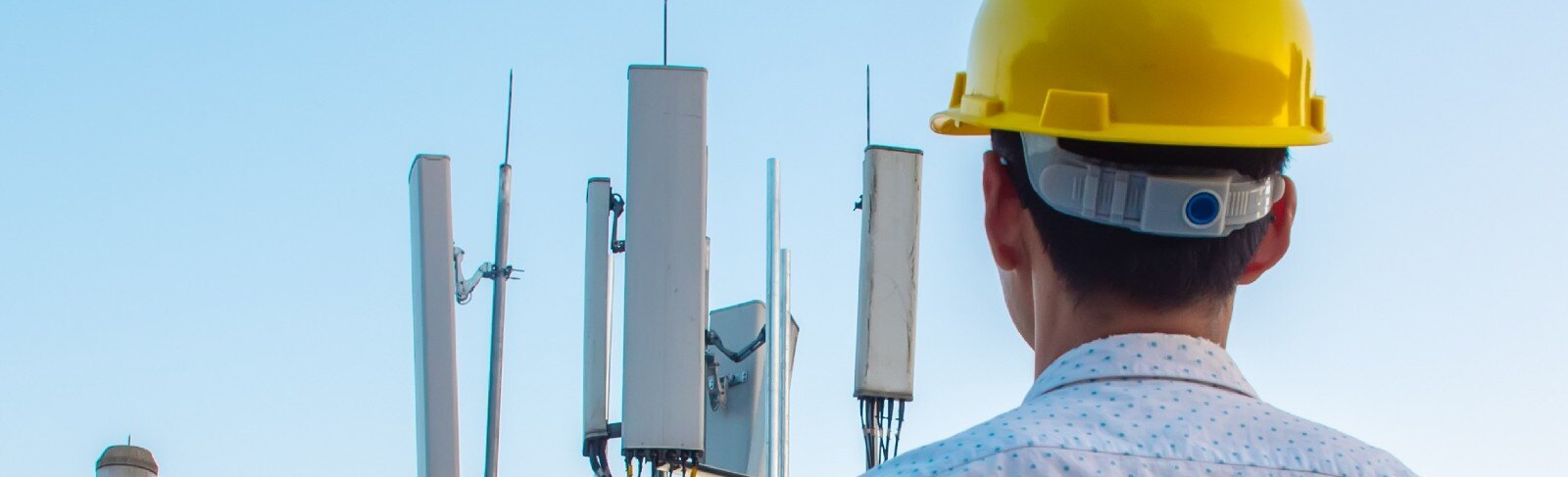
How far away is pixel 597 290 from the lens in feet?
31.7

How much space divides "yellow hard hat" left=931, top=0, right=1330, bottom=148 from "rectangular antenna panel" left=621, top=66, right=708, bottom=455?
16.4ft

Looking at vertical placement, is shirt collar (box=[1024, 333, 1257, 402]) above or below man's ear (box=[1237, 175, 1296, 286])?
below

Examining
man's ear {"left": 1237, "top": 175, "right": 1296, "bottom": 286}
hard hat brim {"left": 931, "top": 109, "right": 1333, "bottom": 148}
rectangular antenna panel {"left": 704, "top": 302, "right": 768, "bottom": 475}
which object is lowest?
rectangular antenna panel {"left": 704, "top": 302, "right": 768, "bottom": 475}

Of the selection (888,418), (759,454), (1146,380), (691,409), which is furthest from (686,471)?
(1146,380)

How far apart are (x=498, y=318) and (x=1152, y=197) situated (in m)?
7.65

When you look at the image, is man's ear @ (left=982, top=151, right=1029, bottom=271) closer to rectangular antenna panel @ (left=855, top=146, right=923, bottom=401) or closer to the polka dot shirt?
the polka dot shirt

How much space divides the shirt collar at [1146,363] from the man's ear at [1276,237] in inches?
12.1

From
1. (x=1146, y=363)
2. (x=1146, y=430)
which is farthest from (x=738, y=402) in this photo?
(x=1146, y=430)

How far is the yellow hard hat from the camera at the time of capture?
258 cm

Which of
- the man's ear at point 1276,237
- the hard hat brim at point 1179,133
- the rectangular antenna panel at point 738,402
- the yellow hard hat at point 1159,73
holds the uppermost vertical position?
the yellow hard hat at point 1159,73

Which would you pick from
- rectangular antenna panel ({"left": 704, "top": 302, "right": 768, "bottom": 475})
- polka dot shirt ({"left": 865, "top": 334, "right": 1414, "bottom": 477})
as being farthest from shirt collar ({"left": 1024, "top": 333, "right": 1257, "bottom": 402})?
rectangular antenna panel ({"left": 704, "top": 302, "right": 768, "bottom": 475})

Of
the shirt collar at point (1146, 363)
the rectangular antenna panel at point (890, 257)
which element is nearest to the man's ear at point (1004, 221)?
the shirt collar at point (1146, 363)

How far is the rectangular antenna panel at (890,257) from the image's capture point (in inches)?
341

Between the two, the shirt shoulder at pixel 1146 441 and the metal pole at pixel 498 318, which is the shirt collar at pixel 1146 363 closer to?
the shirt shoulder at pixel 1146 441
